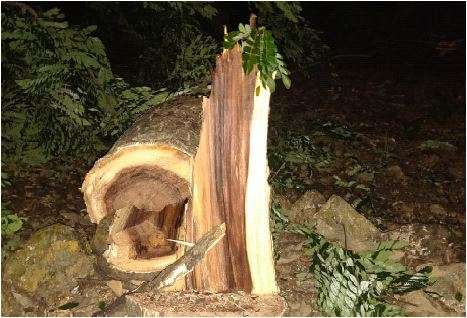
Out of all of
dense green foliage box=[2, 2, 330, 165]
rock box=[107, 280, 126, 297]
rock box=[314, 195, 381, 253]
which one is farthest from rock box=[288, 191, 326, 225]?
rock box=[107, 280, 126, 297]

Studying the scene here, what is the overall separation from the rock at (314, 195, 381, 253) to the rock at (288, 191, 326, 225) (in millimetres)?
184

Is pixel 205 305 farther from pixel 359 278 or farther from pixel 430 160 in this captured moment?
pixel 430 160

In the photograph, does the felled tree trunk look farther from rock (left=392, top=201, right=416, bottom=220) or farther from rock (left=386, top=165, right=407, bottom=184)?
rock (left=386, top=165, right=407, bottom=184)

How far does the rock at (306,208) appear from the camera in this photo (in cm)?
507

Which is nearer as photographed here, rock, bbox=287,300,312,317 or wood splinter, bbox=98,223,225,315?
wood splinter, bbox=98,223,225,315

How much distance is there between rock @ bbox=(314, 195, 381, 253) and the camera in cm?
464

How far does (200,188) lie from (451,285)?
2.63 meters

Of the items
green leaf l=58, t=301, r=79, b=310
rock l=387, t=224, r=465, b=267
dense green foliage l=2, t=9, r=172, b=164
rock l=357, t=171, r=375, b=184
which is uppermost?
dense green foliage l=2, t=9, r=172, b=164

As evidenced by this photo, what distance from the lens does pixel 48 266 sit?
13.4 ft

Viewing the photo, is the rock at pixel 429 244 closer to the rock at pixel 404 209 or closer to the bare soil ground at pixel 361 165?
the bare soil ground at pixel 361 165

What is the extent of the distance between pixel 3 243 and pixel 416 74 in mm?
10109

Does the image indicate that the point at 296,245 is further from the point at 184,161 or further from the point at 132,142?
the point at 132,142

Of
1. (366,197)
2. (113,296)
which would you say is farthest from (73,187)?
(366,197)

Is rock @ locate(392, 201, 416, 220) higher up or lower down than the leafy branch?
lower down
